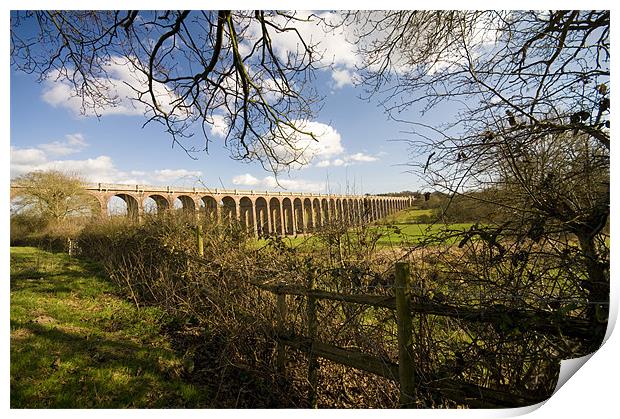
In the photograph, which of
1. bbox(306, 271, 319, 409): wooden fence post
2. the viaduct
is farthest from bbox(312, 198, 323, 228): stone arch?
bbox(306, 271, 319, 409): wooden fence post

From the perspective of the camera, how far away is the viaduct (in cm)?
262

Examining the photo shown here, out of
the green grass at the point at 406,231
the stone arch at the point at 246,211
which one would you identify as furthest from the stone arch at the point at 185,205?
the green grass at the point at 406,231

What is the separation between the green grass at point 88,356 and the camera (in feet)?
6.78

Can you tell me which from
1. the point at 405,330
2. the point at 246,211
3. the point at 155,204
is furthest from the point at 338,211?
the point at 155,204

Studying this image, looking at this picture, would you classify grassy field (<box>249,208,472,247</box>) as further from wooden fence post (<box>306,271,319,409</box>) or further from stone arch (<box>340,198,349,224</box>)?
wooden fence post (<box>306,271,319,409</box>)

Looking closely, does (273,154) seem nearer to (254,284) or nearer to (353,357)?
(254,284)

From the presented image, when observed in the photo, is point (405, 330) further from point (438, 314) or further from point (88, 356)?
point (88, 356)

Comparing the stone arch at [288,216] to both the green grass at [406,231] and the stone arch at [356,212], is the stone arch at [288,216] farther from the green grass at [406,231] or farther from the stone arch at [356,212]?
the green grass at [406,231]

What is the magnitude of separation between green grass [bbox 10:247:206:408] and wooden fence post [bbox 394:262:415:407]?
145 centimetres

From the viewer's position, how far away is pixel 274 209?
12.2 ft

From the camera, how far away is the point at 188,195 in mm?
4199
